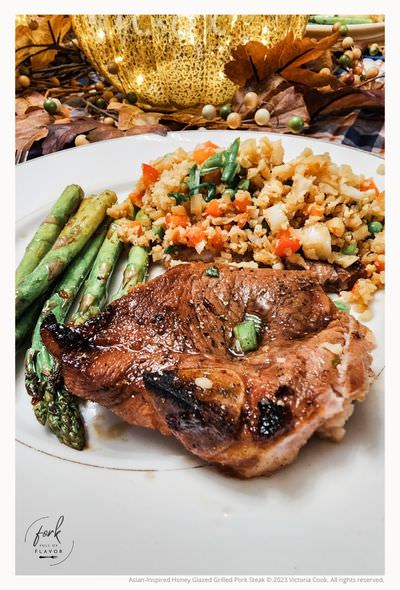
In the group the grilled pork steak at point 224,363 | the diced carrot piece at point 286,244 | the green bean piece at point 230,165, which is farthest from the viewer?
the green bean piece at point 230,165

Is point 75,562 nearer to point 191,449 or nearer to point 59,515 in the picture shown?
point 59,515

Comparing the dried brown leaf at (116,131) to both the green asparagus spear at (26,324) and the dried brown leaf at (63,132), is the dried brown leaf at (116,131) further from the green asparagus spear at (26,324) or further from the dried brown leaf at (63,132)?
the green asparagus spear at (26,324)

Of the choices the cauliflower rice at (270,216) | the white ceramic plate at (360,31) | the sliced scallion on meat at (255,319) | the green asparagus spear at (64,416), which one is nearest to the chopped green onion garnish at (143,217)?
the cauliflower rice at (270,216)

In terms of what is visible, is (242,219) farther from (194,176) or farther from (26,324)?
(26,324)

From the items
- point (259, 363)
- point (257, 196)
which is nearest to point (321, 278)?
point (257, 196)

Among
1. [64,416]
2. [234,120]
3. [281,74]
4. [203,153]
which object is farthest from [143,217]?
[64,416]

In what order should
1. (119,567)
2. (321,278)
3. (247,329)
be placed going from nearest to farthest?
1. (119,567)
2. (247,329)
3. (321,278)
